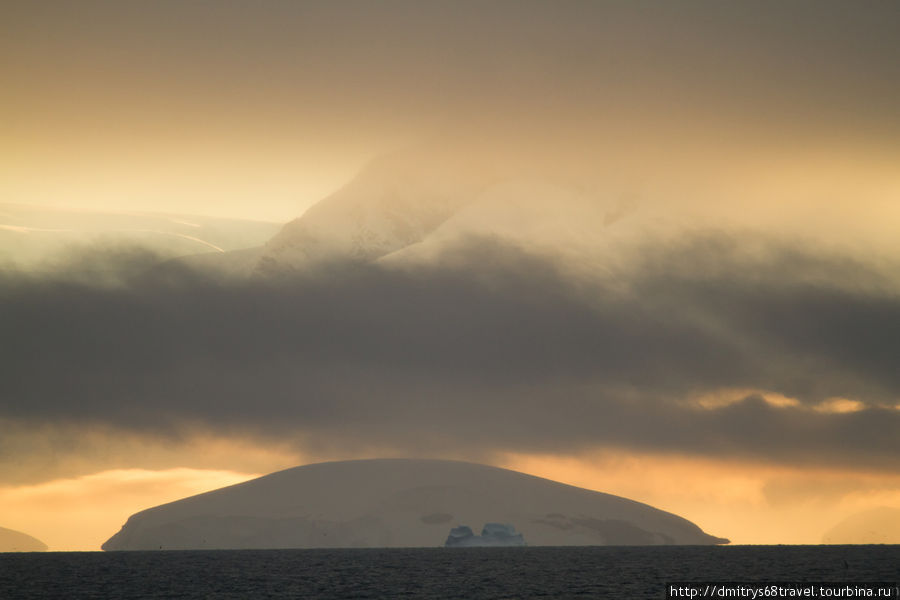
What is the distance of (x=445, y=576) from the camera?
14162 centimetres

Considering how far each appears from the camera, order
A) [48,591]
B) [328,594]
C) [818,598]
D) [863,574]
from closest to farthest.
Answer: [818,598], [328,594], [48,591], [863,574]

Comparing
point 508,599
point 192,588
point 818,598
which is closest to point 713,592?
point 818,598

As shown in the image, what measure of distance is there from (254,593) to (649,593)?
44.8 m

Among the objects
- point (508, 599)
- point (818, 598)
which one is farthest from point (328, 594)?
point (818, 598)

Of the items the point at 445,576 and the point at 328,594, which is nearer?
the point at 328,594

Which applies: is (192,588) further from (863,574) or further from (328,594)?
(863,574)

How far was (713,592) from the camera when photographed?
9700cm

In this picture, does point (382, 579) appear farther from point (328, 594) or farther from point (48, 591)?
point (48, 591)

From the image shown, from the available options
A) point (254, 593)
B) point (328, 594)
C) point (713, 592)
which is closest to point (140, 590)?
point (254, 593)

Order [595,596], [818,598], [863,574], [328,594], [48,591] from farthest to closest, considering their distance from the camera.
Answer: [863,574]
[48,591]
[328,594]
[595,596]
[818,598]

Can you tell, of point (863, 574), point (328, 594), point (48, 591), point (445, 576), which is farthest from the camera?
point (445, 576)

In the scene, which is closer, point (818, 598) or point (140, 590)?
point (818, 598)

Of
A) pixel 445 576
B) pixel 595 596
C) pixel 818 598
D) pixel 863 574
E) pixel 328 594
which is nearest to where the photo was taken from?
pixel 818 598

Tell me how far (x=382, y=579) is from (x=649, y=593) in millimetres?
49738
